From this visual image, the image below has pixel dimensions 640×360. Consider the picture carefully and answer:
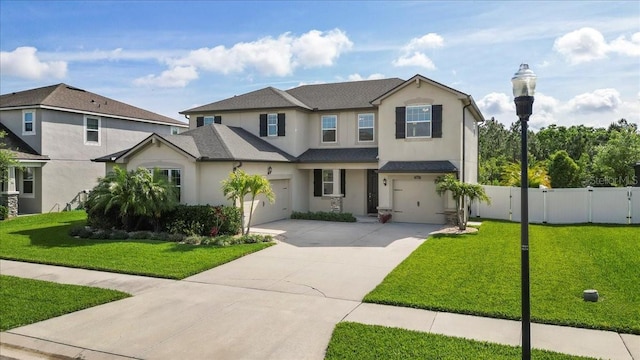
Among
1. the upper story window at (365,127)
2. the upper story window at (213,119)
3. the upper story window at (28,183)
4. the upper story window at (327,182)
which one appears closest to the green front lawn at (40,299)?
the upper story window at (327,182)

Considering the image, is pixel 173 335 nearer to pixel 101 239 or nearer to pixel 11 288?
pixel 11 288

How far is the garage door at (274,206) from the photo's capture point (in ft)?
61.2

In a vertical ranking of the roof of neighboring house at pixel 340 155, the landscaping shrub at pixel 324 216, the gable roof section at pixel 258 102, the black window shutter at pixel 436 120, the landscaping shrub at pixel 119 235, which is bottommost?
the landscaping shrub at pixel 119 235

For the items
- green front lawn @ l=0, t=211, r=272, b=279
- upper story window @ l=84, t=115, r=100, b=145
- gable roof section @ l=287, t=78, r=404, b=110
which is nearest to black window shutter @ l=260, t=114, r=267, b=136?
gable roof section @ l=287, t=78, r=404, b=110

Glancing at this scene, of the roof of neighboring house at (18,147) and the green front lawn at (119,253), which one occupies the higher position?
the roof of neighboring house at (18,147)

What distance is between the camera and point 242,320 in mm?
7270

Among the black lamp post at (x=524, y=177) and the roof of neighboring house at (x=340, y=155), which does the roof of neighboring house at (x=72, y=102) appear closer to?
the roof of neighboring house at (x=340, y=155)

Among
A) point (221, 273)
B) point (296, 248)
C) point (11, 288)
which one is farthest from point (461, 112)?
point (11, 288)

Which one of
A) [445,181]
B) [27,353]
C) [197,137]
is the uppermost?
[197,137]

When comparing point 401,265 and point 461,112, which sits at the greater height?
point 461,112

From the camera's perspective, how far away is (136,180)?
15.4 meters

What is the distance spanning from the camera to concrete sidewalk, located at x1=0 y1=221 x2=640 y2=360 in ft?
20.1

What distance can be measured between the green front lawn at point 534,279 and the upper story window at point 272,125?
411 inches

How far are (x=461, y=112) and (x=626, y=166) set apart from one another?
16761 mm
